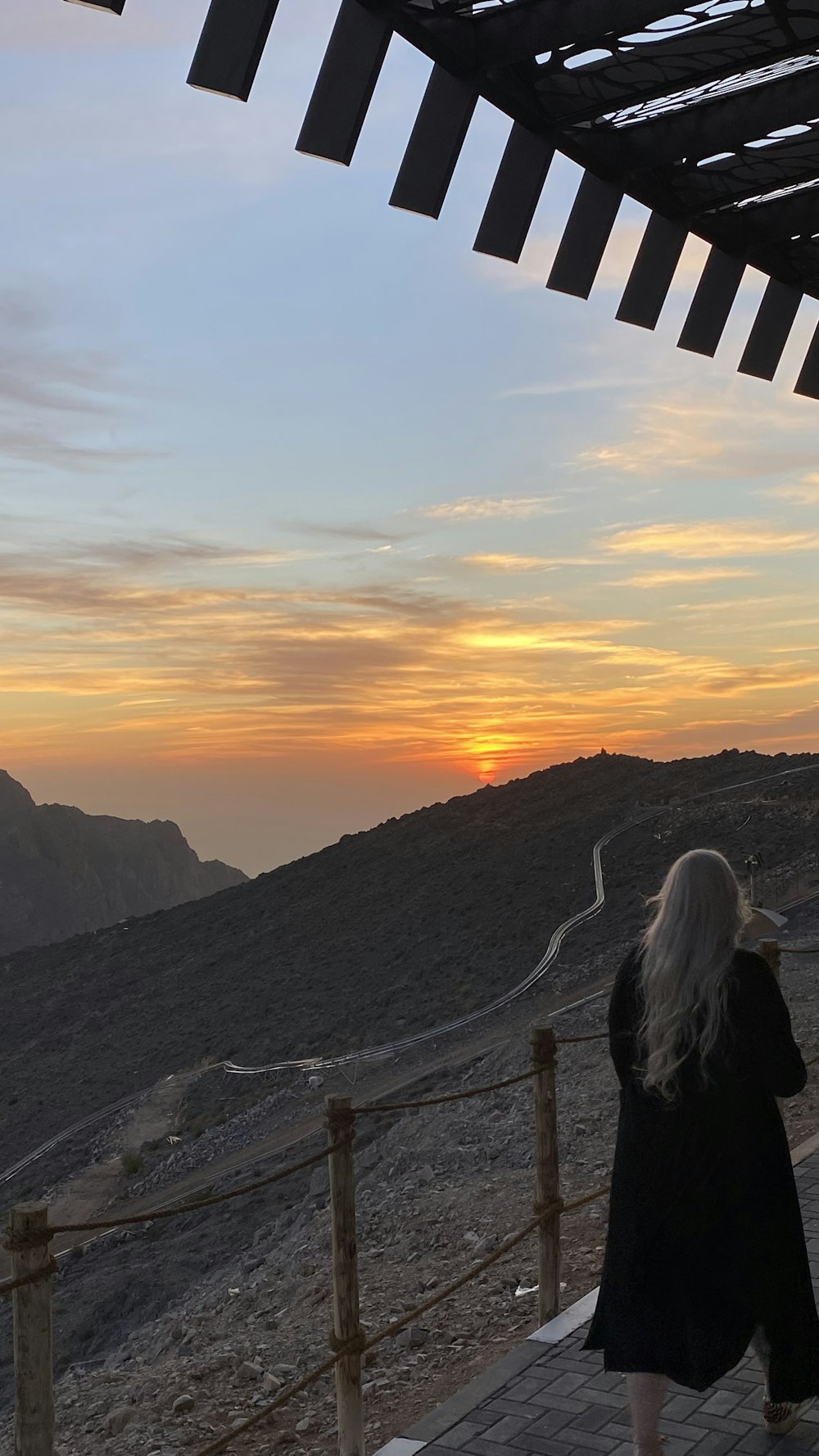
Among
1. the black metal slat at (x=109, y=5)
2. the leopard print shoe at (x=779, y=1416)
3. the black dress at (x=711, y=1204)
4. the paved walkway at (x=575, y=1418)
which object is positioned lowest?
the paved walkway at (x=575, y=1418)

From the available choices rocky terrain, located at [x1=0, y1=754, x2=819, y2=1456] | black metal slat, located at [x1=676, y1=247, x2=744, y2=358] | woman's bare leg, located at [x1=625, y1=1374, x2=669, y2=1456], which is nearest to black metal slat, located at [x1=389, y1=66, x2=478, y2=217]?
black metal slat, located at [x1=676, y1=247, x2=744, y2=358]

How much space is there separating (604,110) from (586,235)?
38.3 inches

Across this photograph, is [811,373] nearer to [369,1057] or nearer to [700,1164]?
[700,1164]

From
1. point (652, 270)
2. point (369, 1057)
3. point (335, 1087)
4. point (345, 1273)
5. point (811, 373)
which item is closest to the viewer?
point (345, 1273)

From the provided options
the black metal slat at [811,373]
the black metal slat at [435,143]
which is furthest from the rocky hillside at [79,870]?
the black metal slat at [435,143]

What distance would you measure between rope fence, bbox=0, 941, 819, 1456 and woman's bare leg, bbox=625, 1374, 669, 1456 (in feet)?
3.31

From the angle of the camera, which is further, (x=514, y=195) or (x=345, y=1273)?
(x=514, y=195)

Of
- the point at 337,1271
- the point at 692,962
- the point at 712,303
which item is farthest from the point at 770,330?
the point at 337,1271

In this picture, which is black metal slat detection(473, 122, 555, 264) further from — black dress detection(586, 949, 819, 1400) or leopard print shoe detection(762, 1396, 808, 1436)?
leopard print shoe detection(762, 1396, 808, 1436)

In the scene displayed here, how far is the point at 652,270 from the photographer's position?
8.17 m

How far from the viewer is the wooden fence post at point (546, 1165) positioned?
5023 mm

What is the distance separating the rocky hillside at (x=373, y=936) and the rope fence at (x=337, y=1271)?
25937mm

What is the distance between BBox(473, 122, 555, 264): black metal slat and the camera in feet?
22.0

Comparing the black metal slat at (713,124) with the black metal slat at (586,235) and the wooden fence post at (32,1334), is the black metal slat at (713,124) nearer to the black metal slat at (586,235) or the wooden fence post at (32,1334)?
the black metal slat at (586,235)
